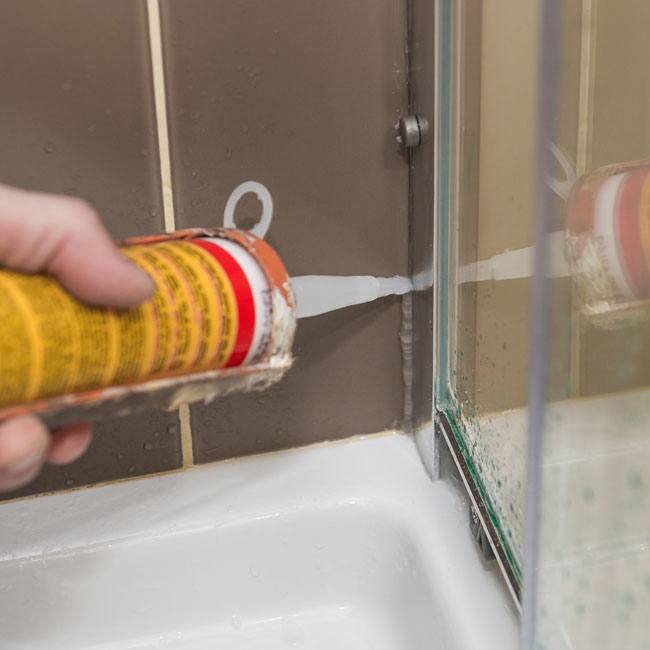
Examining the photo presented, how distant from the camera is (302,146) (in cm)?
80

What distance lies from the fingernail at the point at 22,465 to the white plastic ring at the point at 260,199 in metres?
0.40

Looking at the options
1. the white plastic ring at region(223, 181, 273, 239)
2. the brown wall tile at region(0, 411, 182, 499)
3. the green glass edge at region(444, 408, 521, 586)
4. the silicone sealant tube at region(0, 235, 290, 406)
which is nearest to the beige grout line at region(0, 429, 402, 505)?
the brown wall tile at region(0, 411, 182, 499)

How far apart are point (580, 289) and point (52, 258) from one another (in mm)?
295

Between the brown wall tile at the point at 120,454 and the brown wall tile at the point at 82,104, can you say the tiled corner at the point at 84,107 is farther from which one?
the brown wall tile at the point at 120,454

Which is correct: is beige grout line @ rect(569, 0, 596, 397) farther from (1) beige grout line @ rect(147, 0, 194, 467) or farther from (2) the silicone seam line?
(1) beige grout line @ rect(147, 0, 194, 467)

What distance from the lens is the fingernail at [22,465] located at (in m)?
0.43

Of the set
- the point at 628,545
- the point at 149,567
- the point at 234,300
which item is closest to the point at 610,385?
the point at 628,545

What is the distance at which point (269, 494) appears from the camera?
859mm

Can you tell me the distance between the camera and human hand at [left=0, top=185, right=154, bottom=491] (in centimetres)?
41

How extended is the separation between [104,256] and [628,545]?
35 centimetres

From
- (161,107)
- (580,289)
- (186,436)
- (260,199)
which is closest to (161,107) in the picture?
(161,107)

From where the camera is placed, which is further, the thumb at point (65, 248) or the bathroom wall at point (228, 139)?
the bathroom wall at point (228, 139)

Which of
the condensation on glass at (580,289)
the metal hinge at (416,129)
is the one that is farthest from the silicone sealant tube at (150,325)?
the metal hinge at (416,129)

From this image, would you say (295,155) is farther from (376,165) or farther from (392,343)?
(392,343)
